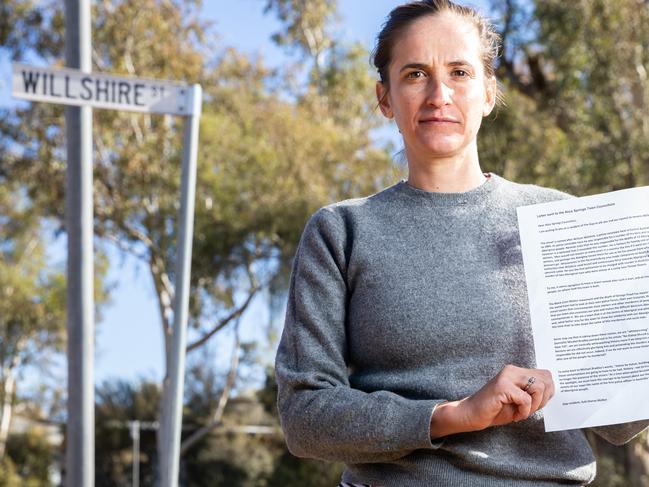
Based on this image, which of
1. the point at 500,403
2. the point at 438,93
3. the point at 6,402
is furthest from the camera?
the point at 6,402

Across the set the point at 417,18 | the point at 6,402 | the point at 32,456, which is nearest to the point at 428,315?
the point at 417,18

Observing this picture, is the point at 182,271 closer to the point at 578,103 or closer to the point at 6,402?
the point at 578,103

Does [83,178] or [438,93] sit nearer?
[438,93]

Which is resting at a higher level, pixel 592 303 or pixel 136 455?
pixel 592 303

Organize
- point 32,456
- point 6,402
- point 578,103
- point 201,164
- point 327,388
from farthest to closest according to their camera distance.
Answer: point 32,456
point 6,402
point 201,164
point 578,103
point 327,388

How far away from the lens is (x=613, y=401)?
151 centimetres

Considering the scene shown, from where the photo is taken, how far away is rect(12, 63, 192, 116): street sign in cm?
421

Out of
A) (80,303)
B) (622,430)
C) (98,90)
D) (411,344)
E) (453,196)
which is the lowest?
(622,430)

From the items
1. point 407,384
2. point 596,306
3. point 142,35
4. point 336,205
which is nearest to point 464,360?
point 407,384

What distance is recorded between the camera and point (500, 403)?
4.59 feet

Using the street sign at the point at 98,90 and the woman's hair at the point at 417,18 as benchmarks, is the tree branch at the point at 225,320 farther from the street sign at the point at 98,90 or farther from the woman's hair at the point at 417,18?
the woman's hair at the point at 417,18

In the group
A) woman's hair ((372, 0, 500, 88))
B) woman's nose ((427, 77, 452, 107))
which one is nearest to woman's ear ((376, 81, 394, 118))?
woman's hair ((372, 0, 500, 88))

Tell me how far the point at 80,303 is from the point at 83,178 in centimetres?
54

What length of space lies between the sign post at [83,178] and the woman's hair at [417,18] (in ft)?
8.67
